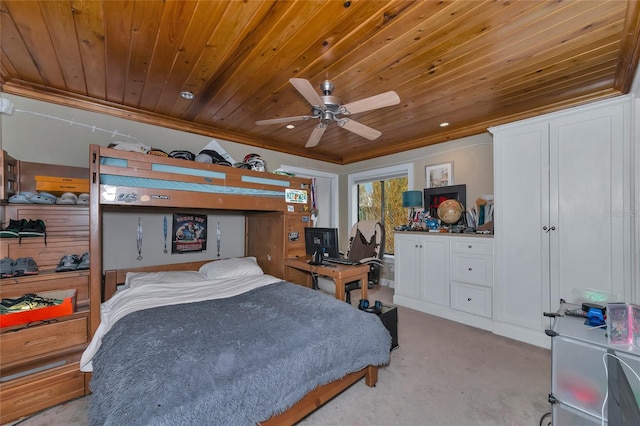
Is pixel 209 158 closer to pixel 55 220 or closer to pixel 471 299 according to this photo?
pixel 55 220

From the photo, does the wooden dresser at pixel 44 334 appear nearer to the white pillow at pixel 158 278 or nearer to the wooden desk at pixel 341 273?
the white pillow at pixel 158 278

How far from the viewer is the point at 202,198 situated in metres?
2.57

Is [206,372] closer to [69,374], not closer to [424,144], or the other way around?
[69,374]

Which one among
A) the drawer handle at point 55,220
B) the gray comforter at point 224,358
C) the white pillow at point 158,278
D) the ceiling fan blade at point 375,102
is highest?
the ceiling fan blade at point 375,102

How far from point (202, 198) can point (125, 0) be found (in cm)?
155

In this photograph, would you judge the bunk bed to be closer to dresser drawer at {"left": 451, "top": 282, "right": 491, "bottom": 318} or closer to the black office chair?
the black office chair

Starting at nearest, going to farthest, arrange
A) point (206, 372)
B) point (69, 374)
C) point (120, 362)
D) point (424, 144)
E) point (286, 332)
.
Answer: point (206, 372)
point (120, 362)
point (286, 332)
point (69, 374)
point (424, 144)

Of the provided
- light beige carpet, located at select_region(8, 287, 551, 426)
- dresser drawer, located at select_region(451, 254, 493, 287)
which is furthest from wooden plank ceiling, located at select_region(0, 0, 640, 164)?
light beige carpet, located at select_region(8, 287, 551, 426)

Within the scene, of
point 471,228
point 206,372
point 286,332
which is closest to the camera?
point 206,372

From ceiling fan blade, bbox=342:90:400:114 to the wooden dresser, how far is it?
2.57 meters

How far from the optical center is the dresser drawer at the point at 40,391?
1646 mm

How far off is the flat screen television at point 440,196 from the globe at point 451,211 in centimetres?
17

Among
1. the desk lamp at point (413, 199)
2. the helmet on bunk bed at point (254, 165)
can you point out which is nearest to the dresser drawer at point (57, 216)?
the helmet on bunk bed at point (254, 165)

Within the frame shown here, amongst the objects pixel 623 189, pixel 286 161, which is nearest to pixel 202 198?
pixel 286 161
